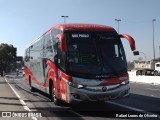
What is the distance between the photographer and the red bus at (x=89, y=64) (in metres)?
13.1

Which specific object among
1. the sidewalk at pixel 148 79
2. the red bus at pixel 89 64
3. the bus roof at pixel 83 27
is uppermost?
the bus roof at pixel 83 27

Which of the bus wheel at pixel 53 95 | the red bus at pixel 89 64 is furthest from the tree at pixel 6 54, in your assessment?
the red bus at pixel 89 64

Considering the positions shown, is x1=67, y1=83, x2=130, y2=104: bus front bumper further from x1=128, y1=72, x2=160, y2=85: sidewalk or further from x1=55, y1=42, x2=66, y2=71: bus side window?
x1=128, y1=72, x2=160, y2=85: sidewalk

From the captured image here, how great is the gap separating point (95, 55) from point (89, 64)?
45cm

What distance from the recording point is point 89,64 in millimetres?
13484

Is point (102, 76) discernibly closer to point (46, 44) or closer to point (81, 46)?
point (81, 46)

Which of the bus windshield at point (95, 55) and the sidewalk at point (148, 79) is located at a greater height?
the bus windshield at point (95, 55)

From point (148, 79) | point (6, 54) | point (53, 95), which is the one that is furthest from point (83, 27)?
point (6, 54)

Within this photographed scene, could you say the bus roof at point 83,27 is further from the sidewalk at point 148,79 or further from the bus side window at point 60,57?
the sidewalk at point 148,79

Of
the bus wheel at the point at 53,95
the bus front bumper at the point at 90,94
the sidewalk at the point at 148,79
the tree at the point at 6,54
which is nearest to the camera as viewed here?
the bus front bumper at the point at 90,94

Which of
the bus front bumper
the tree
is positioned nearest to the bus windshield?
the bus front bumper

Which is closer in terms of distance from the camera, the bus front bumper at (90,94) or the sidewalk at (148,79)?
the bus front bumper at (90,94)

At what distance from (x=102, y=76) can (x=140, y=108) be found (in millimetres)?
1952

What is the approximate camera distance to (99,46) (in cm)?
1391
